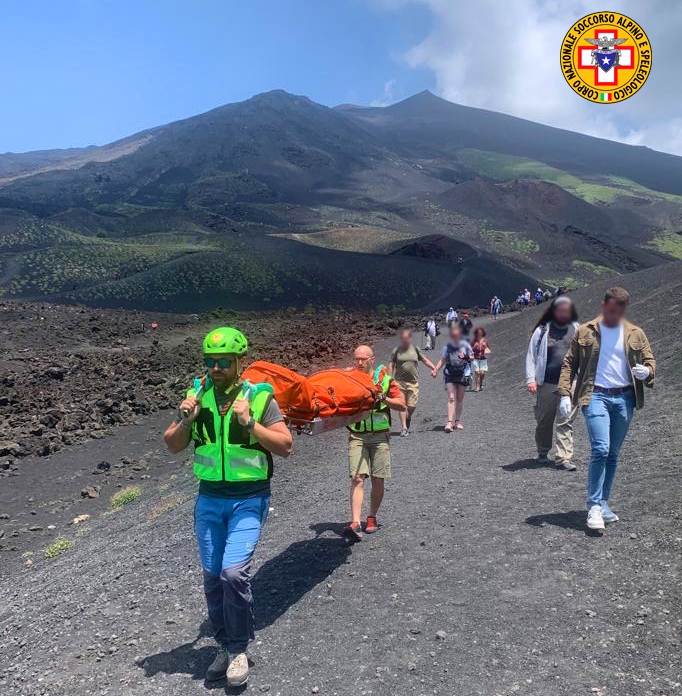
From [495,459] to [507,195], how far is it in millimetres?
124582

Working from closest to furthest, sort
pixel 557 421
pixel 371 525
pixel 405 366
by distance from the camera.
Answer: pixel 371 525 → pixel 557 421 → pixel 405 366

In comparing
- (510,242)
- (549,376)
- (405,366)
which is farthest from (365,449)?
(510,242)

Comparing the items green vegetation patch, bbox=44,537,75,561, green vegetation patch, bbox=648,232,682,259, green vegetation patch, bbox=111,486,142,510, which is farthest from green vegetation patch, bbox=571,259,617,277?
green vegetation patch, bbox=44,537,75,561

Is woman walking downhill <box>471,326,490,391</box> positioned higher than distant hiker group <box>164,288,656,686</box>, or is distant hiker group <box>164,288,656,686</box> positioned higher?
distant hiker group <box>164,288,656,686</box>

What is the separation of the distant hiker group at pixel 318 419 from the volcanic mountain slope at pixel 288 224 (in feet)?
154

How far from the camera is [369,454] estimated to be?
6.17 metres

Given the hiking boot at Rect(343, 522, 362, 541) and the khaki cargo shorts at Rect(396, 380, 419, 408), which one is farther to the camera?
the khaki cargo shorts at Rect(396, 380, 419, 408)

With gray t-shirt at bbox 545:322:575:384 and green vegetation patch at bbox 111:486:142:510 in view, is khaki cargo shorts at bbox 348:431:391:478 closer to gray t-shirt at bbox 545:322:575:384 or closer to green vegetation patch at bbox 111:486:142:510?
gray t-shirt at bbox 545:322:575:384

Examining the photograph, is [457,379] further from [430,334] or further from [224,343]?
[430,334]

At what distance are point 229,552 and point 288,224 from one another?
104239 millimetres

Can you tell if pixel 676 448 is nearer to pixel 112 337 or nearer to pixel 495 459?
pixel 495 459

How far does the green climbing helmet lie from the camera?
399cm

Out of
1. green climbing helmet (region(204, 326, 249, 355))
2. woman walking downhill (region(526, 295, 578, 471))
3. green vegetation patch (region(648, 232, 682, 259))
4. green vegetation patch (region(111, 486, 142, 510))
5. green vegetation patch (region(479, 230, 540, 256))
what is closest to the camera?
green climbing helmet (region(204, 326, 249, 355))

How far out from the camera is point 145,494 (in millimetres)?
12688
